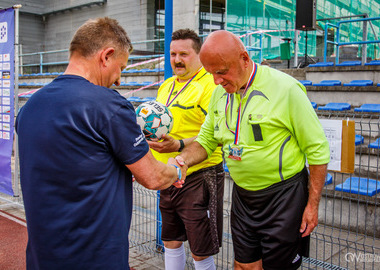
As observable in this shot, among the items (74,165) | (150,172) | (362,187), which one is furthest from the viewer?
(362,187)

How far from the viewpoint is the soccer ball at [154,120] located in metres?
2.88

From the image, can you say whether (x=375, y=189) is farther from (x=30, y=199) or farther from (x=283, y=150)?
(x=30, y=199)

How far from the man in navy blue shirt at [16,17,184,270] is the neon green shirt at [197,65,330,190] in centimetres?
75

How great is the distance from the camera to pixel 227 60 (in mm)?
2367

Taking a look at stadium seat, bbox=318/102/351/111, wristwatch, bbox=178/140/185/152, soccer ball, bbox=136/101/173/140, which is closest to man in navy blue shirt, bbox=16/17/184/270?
soccer ball, bbox=136/101/173/140

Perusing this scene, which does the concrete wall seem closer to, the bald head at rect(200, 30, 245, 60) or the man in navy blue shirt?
the bald head at rect(200, 30, 245, 60)

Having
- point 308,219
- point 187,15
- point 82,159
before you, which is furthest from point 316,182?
point 187,15

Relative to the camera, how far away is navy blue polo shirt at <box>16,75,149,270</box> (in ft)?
5.63

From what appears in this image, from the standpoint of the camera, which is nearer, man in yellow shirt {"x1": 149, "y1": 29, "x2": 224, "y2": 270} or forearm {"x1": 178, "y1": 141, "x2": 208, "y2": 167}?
forearm {"x1": 178, "y1": 141, "x2": 208, "y2": 167}

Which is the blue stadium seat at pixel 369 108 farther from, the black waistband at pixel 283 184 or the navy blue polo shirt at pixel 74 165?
the navy blue polo shirt at pixel 74 165

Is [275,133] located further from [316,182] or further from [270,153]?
[316,182]

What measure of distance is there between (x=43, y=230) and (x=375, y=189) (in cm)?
380

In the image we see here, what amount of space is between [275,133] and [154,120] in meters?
0.96

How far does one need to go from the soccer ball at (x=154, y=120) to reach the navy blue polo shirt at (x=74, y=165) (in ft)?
3.30
